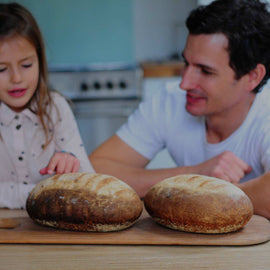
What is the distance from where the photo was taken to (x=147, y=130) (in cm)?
165

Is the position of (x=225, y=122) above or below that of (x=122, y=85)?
above

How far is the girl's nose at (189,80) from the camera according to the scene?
1444 millimetres

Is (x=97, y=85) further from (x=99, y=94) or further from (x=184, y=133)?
(x=184, y=133)

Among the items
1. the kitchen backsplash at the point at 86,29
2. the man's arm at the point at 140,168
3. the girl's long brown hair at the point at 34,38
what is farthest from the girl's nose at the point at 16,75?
the kitchen backsplash at the point at 86,29

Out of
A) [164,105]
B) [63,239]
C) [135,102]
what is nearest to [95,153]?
[164,105]

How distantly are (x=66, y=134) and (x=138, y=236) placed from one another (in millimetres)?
718

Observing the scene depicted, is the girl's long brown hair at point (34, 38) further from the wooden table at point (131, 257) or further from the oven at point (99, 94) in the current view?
the oven at point (99, 94)

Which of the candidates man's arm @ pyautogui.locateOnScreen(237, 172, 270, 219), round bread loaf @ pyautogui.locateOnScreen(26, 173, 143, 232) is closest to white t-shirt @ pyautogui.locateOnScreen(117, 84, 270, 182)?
man's arm @ pyautogui.locateOnScreen(237, 172, 270, 219)

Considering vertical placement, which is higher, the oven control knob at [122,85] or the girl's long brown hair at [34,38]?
the girl's long brown hair at [34,38]

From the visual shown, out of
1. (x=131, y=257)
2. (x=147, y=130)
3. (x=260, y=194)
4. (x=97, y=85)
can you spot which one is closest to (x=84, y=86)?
(x=97, y=85)

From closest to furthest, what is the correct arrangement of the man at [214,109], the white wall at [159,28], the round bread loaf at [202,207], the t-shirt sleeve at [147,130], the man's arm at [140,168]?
the round bread loaf at [202,207] → the man's arm at [140,168] → the man at [214,109] → the t-shirt sleeve at [147,130] → the white wall at [159,28]

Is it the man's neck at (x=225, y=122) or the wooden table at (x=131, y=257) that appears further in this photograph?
the man's neck at (x=225, y=122)

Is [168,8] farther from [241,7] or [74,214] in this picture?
[74,214]

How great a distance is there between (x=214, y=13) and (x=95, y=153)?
2.09ft
